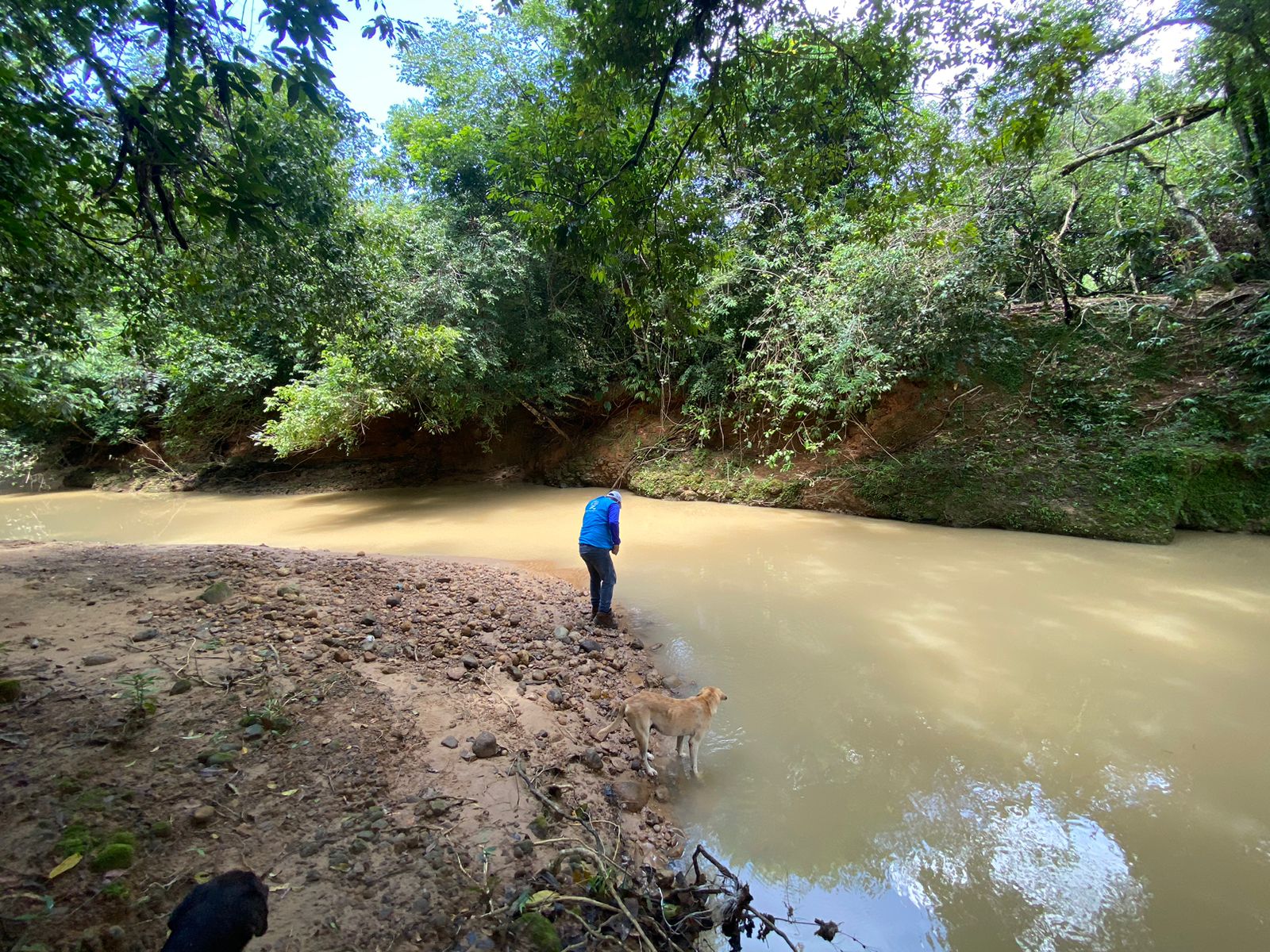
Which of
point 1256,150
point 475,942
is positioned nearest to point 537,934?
point 475,942

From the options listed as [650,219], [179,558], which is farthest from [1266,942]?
[179,558]

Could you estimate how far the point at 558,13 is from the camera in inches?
392

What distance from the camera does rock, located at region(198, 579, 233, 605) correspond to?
4.43 m

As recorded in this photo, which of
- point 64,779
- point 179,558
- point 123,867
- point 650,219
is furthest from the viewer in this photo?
point 179,558

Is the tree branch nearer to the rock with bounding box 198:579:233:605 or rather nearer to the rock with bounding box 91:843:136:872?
the rock with bounding box 198:579:233:605

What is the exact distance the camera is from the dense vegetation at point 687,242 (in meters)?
3.25

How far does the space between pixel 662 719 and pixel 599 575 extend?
7.31ft

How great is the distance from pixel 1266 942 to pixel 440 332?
11497 millimetres

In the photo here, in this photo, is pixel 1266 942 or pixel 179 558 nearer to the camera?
pixel 1266 942

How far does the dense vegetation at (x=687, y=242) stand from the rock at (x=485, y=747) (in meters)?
2.79

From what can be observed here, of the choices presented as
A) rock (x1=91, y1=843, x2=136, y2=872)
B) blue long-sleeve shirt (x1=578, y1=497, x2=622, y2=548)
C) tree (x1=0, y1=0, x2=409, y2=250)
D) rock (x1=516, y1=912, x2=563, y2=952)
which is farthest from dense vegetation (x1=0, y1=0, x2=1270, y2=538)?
rock (x1=516, y1=912, x2=563, y2=952)

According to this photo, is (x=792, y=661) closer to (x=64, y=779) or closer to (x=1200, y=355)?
(x=64, y=779)

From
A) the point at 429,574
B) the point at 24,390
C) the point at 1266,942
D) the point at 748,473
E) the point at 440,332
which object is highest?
the point at 440,332

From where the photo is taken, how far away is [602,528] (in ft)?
17.9
